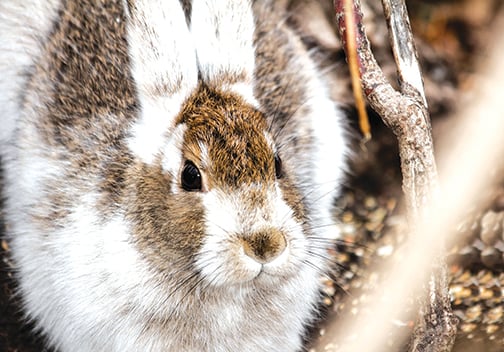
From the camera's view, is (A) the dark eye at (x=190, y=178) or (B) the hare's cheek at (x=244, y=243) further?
(A) the dark eye at (x=190, y=178)

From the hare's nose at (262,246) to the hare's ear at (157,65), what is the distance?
1.98 ft

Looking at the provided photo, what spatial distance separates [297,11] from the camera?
5.04m

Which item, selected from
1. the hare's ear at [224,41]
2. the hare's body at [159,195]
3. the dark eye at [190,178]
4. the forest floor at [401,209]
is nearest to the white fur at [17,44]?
the hare's body at [159,195]

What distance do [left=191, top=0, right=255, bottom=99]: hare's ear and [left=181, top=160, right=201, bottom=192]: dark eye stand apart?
0.40 m

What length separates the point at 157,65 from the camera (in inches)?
128

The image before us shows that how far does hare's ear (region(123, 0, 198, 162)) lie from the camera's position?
127 inches

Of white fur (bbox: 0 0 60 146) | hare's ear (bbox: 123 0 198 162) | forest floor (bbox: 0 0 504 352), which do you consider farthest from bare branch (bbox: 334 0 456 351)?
white fur (bbox: 0 0 60 146)

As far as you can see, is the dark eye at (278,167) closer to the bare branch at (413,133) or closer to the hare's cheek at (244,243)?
the hare's cheek at (244,243)

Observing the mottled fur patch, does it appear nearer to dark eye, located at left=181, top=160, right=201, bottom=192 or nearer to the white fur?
dark eye, located at left=181, top=160, right=201, bottom=192

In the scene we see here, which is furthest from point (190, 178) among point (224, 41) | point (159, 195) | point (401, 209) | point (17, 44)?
point (401, 209)

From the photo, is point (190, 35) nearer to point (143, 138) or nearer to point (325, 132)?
point (143, 138)

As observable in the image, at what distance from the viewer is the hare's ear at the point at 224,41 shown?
10.9 feet

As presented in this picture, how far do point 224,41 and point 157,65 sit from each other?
11.2 inches

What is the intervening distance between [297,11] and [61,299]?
236 cm
